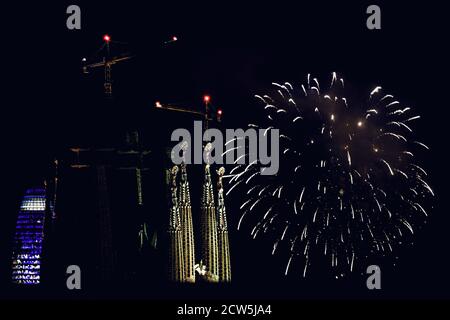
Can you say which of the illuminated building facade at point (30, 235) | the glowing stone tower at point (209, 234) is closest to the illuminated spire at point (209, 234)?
the glowing stone tower at point (209, 234)

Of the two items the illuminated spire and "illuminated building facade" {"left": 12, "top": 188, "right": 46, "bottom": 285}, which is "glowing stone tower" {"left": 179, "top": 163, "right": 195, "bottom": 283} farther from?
"illuminated building facade" {"left": 12, "top": 188, "right": 46, "bottom": 285}

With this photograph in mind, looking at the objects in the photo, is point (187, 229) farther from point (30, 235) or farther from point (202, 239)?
point (30, 235)

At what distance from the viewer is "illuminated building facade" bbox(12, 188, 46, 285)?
8406 centimetres

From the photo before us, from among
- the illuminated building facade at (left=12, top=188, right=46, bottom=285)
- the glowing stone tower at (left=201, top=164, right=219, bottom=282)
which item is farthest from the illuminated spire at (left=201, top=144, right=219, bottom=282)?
the illuminated building facade at (left=12, top=188, right=46, bottom=285)

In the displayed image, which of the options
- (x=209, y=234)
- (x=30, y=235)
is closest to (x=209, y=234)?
(x=209, y=234)

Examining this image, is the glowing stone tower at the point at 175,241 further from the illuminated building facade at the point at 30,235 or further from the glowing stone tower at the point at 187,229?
the illuminated building facade at the point at 30,235

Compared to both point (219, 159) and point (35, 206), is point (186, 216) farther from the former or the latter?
point (35, 206)

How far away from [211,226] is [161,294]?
10.3 metres

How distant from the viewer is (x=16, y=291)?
2527 inches

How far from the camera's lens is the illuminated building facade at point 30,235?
84.1 metres

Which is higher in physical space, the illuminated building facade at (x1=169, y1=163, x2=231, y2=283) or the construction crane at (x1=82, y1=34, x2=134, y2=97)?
the construction crane at (x1=82, y1=34, x2=134, y2=97)

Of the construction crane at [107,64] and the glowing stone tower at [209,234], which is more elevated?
the construction crane at [107,64]

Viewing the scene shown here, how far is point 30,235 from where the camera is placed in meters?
90.9
